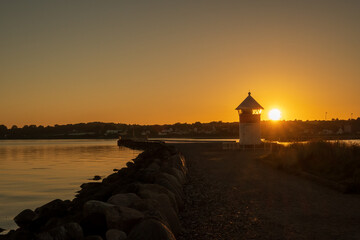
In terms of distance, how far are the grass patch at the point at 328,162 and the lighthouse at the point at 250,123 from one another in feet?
43.3

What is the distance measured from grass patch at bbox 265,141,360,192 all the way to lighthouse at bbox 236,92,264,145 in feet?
43.3

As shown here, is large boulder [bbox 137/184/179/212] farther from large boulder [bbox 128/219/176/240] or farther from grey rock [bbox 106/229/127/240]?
large boulder [bbox 128/219/176/240]

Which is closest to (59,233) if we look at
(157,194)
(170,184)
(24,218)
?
(157,194)

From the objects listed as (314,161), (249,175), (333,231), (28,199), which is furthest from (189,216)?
(28,199)

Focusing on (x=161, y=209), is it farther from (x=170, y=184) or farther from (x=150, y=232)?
(x=170, y=184)

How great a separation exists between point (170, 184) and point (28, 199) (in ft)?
32.3

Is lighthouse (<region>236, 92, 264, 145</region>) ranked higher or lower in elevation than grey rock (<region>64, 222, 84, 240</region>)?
higher

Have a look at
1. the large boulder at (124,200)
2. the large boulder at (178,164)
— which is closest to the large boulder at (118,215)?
the large boulder at (124,200)

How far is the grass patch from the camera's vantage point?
12544 millimetres

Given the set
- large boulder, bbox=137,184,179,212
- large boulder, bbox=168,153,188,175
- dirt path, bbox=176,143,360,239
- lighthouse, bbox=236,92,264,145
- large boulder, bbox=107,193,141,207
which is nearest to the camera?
dirt path, bbox=176,143,360,239

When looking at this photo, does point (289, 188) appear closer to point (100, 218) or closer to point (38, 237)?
point (100, 218)

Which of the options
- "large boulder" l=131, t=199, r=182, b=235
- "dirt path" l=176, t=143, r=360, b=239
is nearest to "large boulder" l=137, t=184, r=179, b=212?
"large boulder" l=131, t=199, r=182, b=235

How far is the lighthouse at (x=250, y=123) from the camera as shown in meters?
32.9

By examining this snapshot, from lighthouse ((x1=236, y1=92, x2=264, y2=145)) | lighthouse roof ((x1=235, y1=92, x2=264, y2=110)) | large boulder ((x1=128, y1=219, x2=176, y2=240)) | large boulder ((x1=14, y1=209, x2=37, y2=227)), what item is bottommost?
large boulder ((x1=14, y1=209, x2=37, y2=227))
